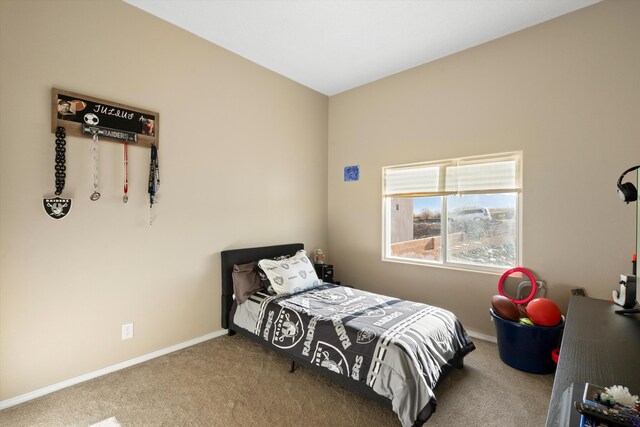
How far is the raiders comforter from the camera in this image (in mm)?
1773

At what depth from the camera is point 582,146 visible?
8.14 ft

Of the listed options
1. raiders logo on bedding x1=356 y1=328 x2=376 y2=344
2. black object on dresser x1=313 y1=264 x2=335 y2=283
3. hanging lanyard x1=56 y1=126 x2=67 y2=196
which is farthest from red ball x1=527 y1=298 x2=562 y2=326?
hanging lanyard x1=56 y1=126 x2=67 y2=196

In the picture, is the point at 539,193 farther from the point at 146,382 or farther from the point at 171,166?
the point at 146,382

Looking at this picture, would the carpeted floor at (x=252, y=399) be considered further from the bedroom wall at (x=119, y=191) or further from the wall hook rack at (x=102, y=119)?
the wall hook rack at (x=102, y=119)

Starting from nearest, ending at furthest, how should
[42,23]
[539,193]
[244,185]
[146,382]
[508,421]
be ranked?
[508,421]
[42,23]
[146,382]
[539,193]
[244,185]

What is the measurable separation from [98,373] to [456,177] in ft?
12.2

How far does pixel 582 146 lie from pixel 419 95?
63.9 inches

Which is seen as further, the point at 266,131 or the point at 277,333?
the point at 266,131

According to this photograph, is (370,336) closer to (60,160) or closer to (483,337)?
(483,337)

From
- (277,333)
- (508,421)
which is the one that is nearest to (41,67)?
(277,333)

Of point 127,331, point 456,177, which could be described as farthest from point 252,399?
point 456,177

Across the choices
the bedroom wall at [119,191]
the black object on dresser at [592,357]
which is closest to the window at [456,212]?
the black object on dresser at [592,357]

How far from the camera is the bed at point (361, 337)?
1.78 meters

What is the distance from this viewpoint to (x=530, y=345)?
7.68 feet
